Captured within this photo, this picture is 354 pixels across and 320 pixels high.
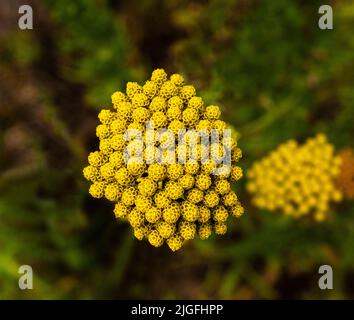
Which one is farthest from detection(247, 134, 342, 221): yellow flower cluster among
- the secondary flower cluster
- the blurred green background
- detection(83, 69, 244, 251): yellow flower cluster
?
detection(83, 69, 244, 251): yellow flower cluster

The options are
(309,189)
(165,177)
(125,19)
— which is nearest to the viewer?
(165,177)

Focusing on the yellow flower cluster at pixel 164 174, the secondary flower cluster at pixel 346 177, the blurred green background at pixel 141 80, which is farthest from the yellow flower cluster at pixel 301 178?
the yellow flower cluster at pixel 164 174

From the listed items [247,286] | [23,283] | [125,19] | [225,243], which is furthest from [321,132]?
[23,283]

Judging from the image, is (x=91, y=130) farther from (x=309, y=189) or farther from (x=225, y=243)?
(x=309, y=189)

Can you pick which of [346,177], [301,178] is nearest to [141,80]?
[301,178]

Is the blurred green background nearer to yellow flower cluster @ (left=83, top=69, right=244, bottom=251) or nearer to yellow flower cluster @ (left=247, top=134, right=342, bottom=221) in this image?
yellow flower cluster @ (left=247, top=134, right=342, bottom=221)

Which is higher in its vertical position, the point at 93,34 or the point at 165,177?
the point at 93,34

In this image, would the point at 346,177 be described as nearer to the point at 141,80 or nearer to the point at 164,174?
the point at 164,174
